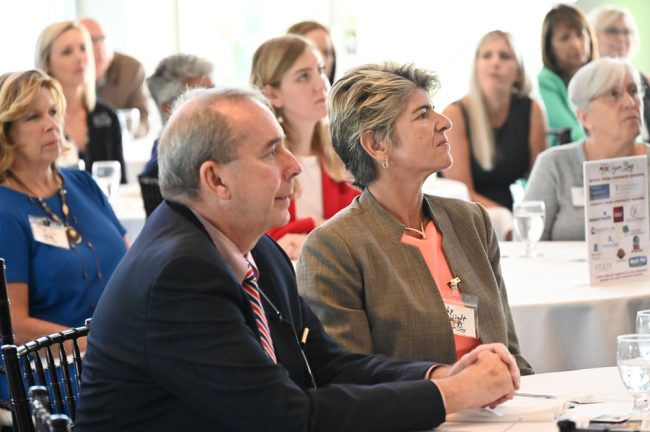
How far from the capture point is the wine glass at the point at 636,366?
2.01 m

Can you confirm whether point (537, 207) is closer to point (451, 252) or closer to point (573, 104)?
point (573, 104)

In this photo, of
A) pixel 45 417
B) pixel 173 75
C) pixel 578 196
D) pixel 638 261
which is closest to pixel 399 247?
pixel 638 261

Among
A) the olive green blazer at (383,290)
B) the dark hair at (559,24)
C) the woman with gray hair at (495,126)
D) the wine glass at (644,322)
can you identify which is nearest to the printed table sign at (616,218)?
the olive green blazer at (383,290)

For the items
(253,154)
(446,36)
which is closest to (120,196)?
(253,154)

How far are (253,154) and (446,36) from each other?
10.4 m

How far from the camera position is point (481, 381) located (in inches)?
84.1

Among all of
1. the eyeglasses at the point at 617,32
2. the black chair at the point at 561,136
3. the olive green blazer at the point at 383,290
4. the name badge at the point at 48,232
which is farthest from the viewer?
the eyeglasses at the point at 617,32

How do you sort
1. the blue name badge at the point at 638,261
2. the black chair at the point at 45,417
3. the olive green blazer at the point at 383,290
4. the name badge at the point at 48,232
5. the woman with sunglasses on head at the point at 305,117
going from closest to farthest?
the black chair at the point at 45,417
the olive green blazer at the point at 383,290
the blue name badge at the point at 638,261
the name badge at the point at 48,232
the woman with sunglasses on head at the point at 305,117

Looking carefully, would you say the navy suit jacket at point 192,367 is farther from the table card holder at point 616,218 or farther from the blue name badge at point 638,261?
the blue name badge at point 638,261

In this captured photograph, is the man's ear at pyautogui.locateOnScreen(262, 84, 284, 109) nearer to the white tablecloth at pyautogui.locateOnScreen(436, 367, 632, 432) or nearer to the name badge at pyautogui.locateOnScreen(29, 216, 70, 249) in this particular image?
the name badge at pyautogui.locateOnScreen(29, 216, 70, 249)

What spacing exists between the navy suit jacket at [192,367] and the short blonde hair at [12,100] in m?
1.89

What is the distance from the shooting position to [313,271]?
276 centimetres

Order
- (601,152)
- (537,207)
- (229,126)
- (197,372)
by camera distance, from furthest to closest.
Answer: (601,152) < (537,207) < (229,126) < (197,372)

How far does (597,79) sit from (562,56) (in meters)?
2.98
